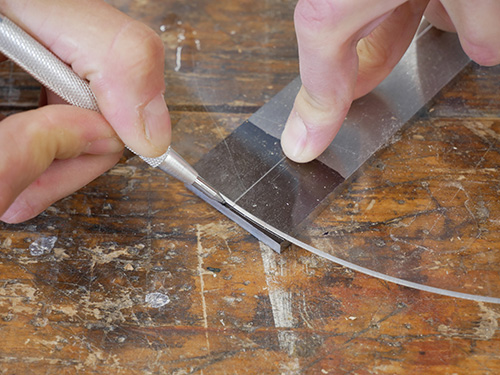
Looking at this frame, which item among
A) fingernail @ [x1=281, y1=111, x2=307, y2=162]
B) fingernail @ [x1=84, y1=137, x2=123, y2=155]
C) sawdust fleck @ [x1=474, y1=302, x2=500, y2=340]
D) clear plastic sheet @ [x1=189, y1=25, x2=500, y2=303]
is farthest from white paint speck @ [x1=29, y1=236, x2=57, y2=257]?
sawdust fleck @ [x1=474, y1=302, x2=500, y2=340]

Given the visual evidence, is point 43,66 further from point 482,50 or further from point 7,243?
point 482,50

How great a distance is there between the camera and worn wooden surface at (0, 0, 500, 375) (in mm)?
773

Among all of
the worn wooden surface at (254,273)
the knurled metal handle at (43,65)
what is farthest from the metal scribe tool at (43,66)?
the worn wooden surface at (254,273)

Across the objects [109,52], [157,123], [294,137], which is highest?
[109,52]

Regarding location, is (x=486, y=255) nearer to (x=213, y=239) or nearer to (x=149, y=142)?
(x=213, y=239)

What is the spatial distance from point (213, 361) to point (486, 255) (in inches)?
18.1

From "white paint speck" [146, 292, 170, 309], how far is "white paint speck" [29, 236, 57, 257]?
0.62 ft

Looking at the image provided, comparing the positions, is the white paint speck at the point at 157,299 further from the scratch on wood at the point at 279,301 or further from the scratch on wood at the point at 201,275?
the scratch on wood at the point at 279,301

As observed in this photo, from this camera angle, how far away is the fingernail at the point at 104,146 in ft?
2.73

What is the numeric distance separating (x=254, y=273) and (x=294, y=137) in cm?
26

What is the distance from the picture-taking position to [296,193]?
0.95 m

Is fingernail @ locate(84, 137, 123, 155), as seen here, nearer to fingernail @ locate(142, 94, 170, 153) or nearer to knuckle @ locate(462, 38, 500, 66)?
fingernail @ locate(142, 94, 170, 153)

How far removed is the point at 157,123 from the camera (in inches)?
32.1

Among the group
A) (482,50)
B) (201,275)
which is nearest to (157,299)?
(201,275)
